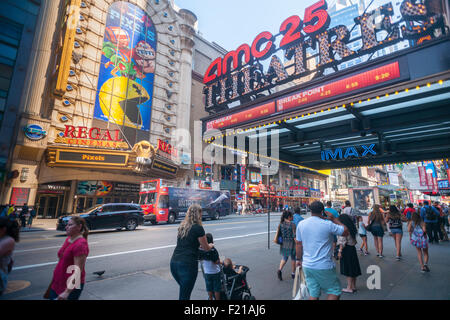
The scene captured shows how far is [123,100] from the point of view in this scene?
2883cm

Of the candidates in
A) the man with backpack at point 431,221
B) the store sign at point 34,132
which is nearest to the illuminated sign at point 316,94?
the man with backpack at point 431,221

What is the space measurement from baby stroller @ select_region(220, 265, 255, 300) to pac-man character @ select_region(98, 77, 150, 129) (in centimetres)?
2804

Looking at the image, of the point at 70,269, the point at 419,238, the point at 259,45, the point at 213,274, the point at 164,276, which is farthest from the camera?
the point at 259,45

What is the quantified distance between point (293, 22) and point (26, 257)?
48.1 feet

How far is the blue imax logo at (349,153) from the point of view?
8.53m

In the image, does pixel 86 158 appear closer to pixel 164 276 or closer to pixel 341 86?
pixel 164 276

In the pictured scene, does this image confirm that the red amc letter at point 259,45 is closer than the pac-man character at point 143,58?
Yes

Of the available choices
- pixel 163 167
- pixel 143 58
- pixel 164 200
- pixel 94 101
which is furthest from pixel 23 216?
pixel 143 58

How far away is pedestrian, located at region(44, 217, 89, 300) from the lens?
2.87 metres

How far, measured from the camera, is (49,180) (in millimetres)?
22406

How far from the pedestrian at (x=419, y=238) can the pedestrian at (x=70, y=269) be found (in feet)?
26.4

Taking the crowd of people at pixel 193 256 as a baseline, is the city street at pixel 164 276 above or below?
below

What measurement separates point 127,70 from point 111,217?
73.4 feet

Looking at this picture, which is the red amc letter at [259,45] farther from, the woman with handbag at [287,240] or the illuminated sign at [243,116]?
the woman with handbag at [287,240]
